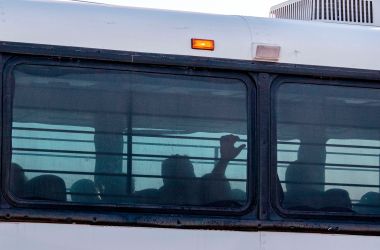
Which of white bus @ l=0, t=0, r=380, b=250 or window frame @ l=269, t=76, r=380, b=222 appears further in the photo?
window frame @ l=269, t=76, r=380, b=222

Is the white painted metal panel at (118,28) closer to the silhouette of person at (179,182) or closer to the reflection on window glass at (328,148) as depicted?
the reflection on window glass at (328,148)

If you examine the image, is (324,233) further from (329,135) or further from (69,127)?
(69,127)

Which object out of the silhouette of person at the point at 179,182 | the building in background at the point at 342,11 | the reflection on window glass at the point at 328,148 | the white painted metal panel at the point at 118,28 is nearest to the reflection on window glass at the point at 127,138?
the silhouette of person at the point at 179,182

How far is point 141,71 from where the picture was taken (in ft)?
21.2

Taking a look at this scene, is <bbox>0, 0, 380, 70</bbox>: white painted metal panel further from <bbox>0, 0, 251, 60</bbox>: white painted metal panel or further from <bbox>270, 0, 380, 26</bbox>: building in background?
<bbox>270, 0, 380, 26</bbox>: building in background

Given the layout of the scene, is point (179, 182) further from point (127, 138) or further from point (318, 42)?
→ point (318, 42)

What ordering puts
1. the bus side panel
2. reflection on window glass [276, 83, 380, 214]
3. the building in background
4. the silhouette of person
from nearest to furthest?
the bus side panel < the silhouette of person < reflection on window glass [276, 83, 380, 214] < the building in background

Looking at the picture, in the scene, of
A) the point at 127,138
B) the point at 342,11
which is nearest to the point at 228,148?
Result: the point at 127,138

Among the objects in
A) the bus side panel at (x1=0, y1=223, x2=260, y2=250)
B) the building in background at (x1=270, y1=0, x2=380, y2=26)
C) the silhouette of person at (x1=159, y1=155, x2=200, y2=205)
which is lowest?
the bus side panel at (x1=0, y1=223, x2=260, y2=250)

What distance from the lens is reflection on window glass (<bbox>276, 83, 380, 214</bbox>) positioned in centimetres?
670

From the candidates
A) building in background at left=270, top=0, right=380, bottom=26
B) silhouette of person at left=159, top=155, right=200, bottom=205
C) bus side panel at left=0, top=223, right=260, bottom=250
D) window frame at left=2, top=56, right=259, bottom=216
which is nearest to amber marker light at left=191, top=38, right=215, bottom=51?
window frame at left=2, top=56, right=259, bottom=216

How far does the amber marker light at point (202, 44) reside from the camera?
656cm

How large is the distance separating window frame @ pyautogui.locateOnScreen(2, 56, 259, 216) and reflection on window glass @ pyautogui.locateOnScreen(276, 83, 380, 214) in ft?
0.63

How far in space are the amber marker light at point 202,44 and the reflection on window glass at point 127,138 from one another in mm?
200
